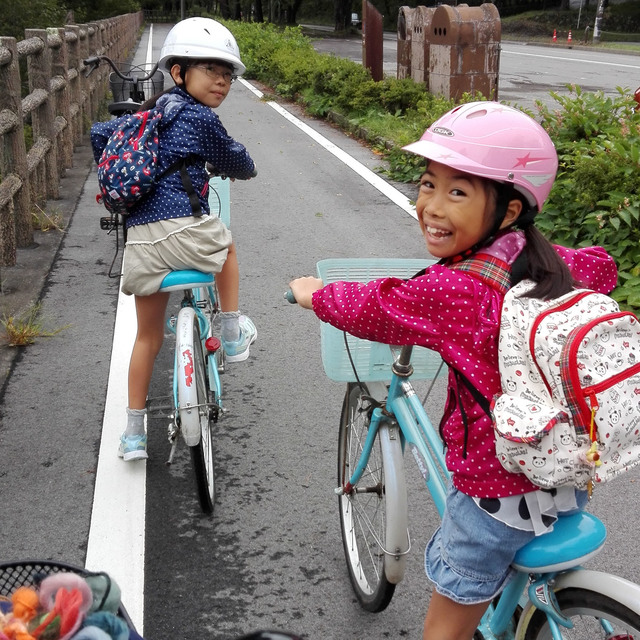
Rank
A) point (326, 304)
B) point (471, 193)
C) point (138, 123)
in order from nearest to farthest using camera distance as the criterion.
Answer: point (471, 193)
point (326, 304)
point (138, 123)

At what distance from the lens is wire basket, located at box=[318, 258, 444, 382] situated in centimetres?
260

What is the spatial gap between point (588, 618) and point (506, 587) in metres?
0.23

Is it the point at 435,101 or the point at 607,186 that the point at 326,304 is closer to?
the point at 607,186

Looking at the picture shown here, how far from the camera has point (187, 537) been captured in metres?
3.43

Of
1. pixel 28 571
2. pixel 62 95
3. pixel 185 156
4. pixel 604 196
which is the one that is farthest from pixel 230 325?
pixel 62 95

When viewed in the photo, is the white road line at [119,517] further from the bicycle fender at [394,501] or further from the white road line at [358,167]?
the white road line at [358,167]

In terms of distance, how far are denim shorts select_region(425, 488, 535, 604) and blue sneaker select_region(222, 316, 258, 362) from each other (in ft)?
6.33

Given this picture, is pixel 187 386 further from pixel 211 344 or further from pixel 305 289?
pixel 305 289

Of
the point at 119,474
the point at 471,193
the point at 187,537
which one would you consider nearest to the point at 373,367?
the point at 471,193

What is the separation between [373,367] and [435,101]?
927 centimetres

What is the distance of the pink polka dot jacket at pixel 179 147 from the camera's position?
129 inches

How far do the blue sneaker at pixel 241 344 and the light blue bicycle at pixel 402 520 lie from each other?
848 millimetres

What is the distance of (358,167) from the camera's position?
34.7 ft

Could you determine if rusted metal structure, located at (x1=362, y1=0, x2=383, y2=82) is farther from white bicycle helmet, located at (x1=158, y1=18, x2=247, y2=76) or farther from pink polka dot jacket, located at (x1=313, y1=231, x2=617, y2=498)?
pink polka dot jacket, located at (x1=313, y1=231, x2=617, y2=498)
